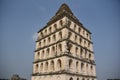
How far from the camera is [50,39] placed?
79.6ft

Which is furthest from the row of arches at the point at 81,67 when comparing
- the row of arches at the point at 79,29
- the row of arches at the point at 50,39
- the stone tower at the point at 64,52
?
the row of arches at the point at 79,29

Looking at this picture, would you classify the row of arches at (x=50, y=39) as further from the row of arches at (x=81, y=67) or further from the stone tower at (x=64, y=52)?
Result: the row of arches at (x=81, y=67)

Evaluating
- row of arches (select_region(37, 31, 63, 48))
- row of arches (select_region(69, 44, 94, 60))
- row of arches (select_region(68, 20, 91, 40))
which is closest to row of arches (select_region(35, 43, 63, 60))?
row of arches (select_region(37, 31, 63, 48))

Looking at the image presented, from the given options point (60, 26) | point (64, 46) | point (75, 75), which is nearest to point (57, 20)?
point (60, 26)

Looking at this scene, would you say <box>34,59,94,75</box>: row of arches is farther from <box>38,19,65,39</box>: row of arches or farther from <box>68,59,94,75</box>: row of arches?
<box>38,19,65,39</box>: row of arches

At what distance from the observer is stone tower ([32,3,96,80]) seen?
19766mm

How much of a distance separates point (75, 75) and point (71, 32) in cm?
703

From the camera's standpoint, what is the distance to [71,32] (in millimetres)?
22312

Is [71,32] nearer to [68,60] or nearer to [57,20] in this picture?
[57,20]

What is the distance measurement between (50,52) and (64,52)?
4.18 meters

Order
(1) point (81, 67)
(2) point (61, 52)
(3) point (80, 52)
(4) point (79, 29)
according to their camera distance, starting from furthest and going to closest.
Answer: (4) point (79, 29) < (3) point (80, 52) < (1) point (81, 67) < (2) point (61, 52)

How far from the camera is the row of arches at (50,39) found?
22347 millimetres

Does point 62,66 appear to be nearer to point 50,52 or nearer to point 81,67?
point 50,52

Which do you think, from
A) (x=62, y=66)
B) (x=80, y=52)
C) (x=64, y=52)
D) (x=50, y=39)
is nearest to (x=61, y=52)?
(x=64, y=52)
